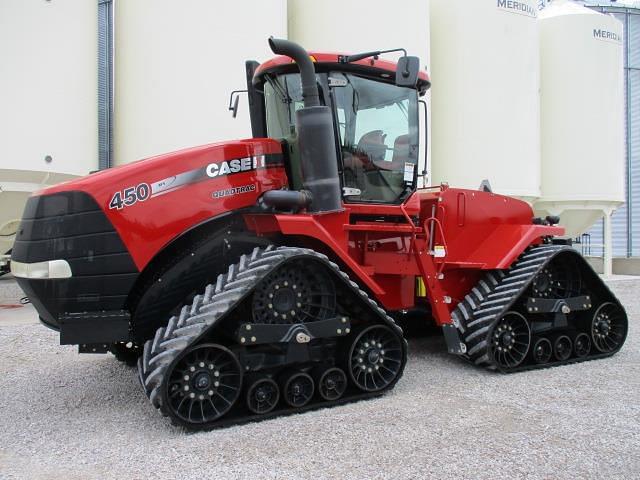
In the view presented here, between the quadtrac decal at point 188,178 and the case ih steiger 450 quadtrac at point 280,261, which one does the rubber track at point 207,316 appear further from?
the quadtrac decal at point 188,178

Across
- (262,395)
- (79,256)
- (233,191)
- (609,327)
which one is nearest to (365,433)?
(262,395)

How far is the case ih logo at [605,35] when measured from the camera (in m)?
15.8

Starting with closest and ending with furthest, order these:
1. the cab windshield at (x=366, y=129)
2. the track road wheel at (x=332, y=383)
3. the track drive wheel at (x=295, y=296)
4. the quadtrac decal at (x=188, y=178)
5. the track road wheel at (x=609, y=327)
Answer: the quadtrac decal at (x=188, y=178), the track drive wheel at (x=295, y=296), the track road wheel at (x=332, y=383), the cab windshield at (x=366, y=129), the track road wheel at (x=609, y=327)

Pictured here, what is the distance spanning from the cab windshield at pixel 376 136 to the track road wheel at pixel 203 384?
72.7 inches

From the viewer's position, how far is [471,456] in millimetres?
3369

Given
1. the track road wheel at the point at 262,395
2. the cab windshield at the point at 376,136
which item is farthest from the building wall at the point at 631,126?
the track road wheel at the point at 262,395

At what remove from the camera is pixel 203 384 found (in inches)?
149

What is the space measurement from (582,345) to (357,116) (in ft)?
11.8

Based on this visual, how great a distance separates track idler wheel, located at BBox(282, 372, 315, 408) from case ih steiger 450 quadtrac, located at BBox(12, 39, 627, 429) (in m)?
0.01

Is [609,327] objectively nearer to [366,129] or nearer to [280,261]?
[366,129]

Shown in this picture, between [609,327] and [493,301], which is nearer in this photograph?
[493,301]

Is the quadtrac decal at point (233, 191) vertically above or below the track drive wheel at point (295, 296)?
above

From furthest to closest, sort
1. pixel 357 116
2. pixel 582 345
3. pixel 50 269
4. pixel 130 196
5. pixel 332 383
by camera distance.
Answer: pixel 582 345, pixel 357 116, pixel 332 383, pixel 130 196, pixel 50 269

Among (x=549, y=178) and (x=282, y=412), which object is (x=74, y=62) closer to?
(x=282, y=412)
